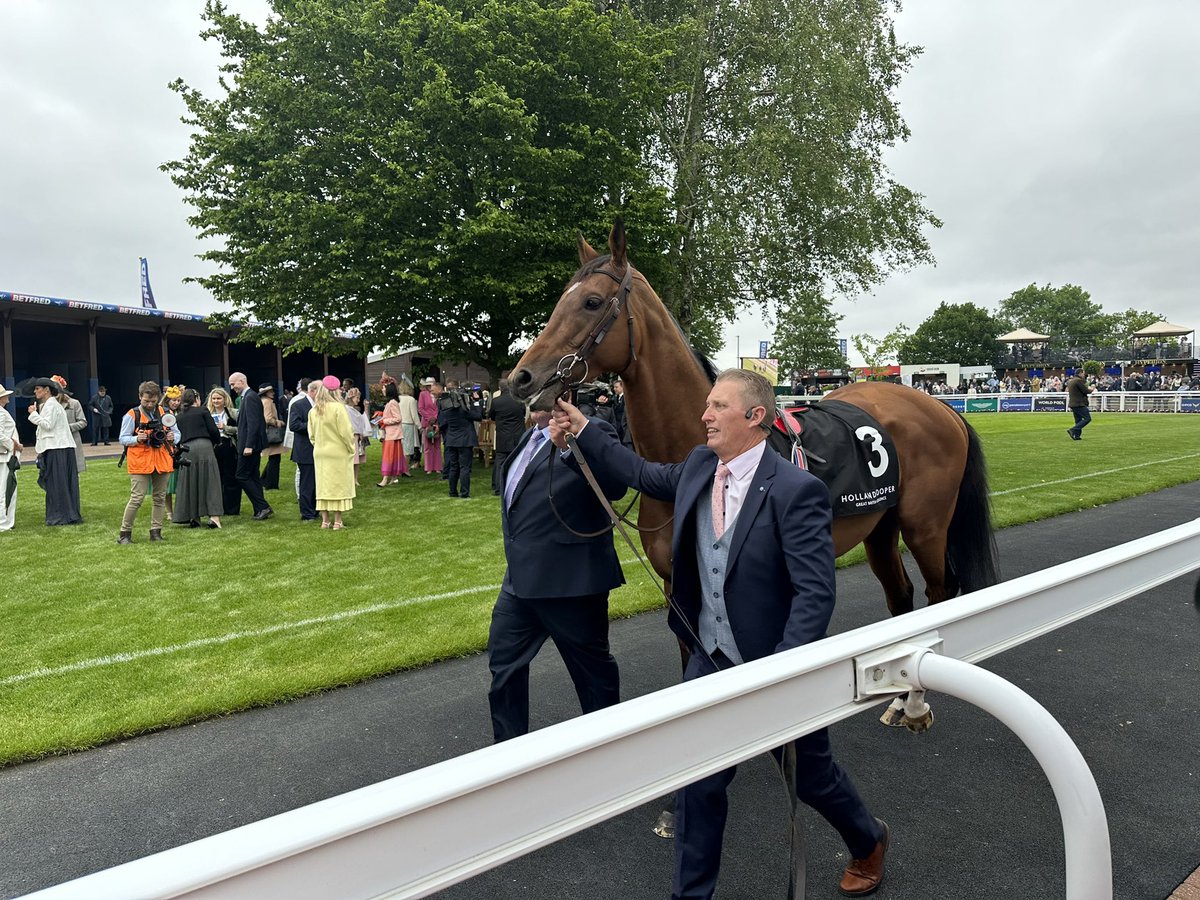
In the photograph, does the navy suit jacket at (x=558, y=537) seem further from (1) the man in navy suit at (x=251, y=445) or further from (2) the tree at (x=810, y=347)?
(2) the tree at (x=810, y=347)

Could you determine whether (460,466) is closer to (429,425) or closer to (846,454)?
(429,425)

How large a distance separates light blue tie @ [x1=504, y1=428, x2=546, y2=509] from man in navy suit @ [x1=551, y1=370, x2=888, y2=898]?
83cm

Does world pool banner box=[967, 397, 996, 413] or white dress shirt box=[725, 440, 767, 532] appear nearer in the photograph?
white dress shirt box=[725, 440, 767, 532]

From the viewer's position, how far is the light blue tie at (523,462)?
3.11m

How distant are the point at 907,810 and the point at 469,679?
8.33 ft

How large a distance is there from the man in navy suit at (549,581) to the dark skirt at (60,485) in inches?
369

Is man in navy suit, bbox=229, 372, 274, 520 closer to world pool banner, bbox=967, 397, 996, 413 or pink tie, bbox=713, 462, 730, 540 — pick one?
pink tie, bbox=713, 462, 730, 540

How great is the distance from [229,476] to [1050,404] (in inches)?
1461

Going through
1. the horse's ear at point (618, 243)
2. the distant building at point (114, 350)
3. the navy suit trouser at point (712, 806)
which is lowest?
the navy suit trouser at point (712, 806)

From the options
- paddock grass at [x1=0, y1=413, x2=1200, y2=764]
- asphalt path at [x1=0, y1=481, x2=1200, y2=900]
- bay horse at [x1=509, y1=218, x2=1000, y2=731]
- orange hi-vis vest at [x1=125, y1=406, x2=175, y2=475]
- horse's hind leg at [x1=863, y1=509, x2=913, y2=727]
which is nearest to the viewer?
asphalt path at [x1=0, y1=481, x2=1200, y2=900]

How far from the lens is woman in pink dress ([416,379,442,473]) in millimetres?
14047

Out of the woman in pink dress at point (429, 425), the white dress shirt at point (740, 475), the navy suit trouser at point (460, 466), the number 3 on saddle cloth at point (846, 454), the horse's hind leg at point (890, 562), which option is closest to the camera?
the white dress shirt at point (740, 475)

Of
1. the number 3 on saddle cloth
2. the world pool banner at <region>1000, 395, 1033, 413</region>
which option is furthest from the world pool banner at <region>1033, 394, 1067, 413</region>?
the number 3 on saddle cloth

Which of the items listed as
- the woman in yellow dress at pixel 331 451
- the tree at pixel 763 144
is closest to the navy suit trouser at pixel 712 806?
the woman in yellow dress at pixel 331 451
